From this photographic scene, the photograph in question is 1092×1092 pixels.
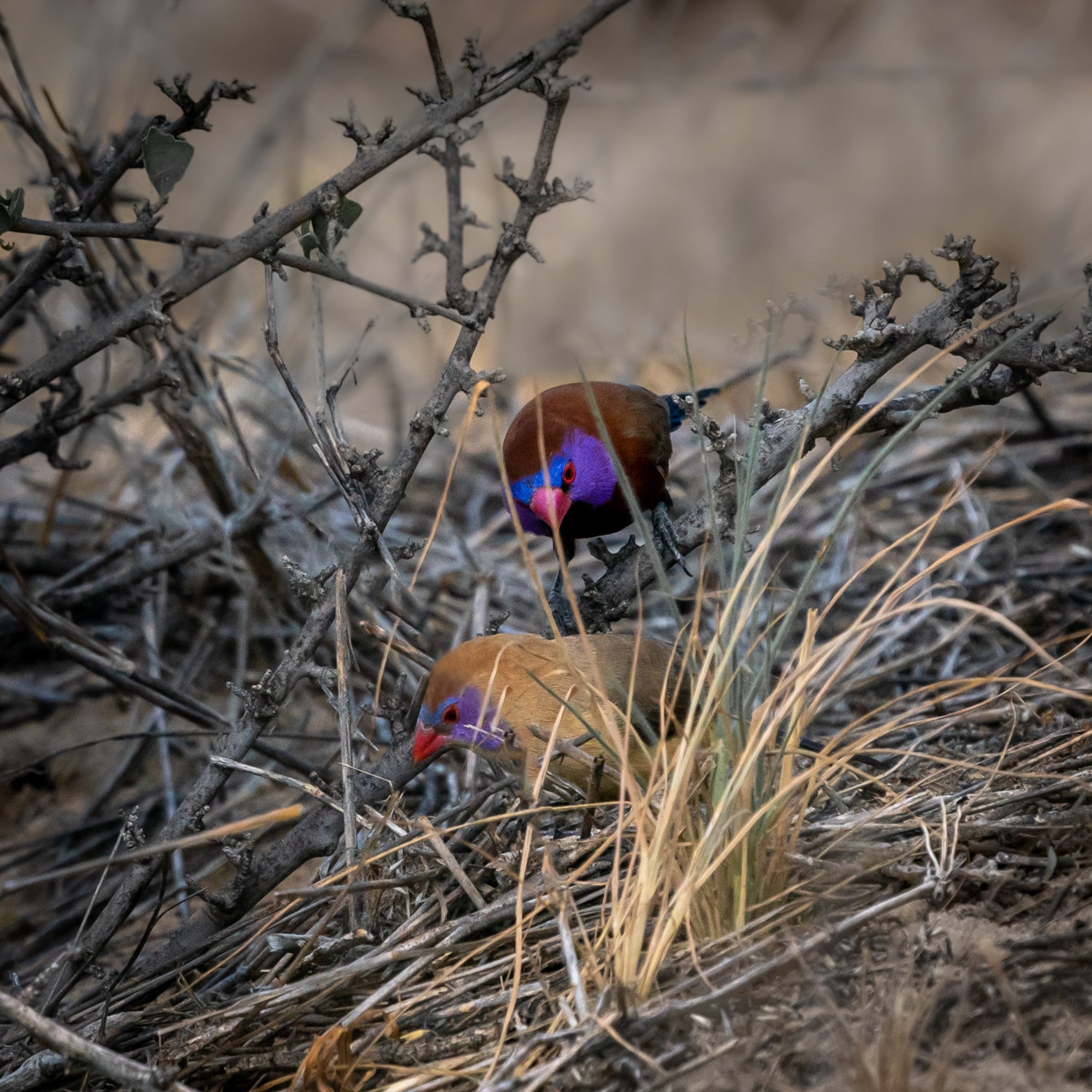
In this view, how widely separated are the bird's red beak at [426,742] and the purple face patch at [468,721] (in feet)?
0.03

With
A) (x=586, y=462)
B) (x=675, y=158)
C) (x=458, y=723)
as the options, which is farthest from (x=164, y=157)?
(x=675, y=158)

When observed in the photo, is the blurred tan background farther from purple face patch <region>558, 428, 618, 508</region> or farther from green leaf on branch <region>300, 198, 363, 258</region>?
green leaf on branch <region>300, 198, 363, 258</region>

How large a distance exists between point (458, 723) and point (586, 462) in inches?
39.1

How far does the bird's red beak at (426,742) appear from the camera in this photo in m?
2.24

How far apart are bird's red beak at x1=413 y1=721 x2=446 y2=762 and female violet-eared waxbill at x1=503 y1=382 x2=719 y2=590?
83 centimetres

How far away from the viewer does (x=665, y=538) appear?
286 centimetres

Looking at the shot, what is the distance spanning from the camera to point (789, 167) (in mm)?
8070

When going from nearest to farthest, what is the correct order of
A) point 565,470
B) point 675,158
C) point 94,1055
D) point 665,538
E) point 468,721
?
point 94,1055, point 468,721, point 665,538, point 565,470, point 675,158

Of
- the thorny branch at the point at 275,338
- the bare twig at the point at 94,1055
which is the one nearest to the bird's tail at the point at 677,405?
the thorny branch at the point at 275,338

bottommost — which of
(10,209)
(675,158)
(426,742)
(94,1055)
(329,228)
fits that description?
(94,1055)

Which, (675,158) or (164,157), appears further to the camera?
(675,158)

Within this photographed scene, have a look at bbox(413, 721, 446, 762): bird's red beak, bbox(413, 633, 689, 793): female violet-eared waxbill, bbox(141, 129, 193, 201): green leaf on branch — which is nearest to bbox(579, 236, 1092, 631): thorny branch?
bbox(413, 633, 689, 793): female violet-eared waxbill

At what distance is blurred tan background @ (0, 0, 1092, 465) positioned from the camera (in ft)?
18.3

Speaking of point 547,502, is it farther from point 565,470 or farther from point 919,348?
point 919,348
